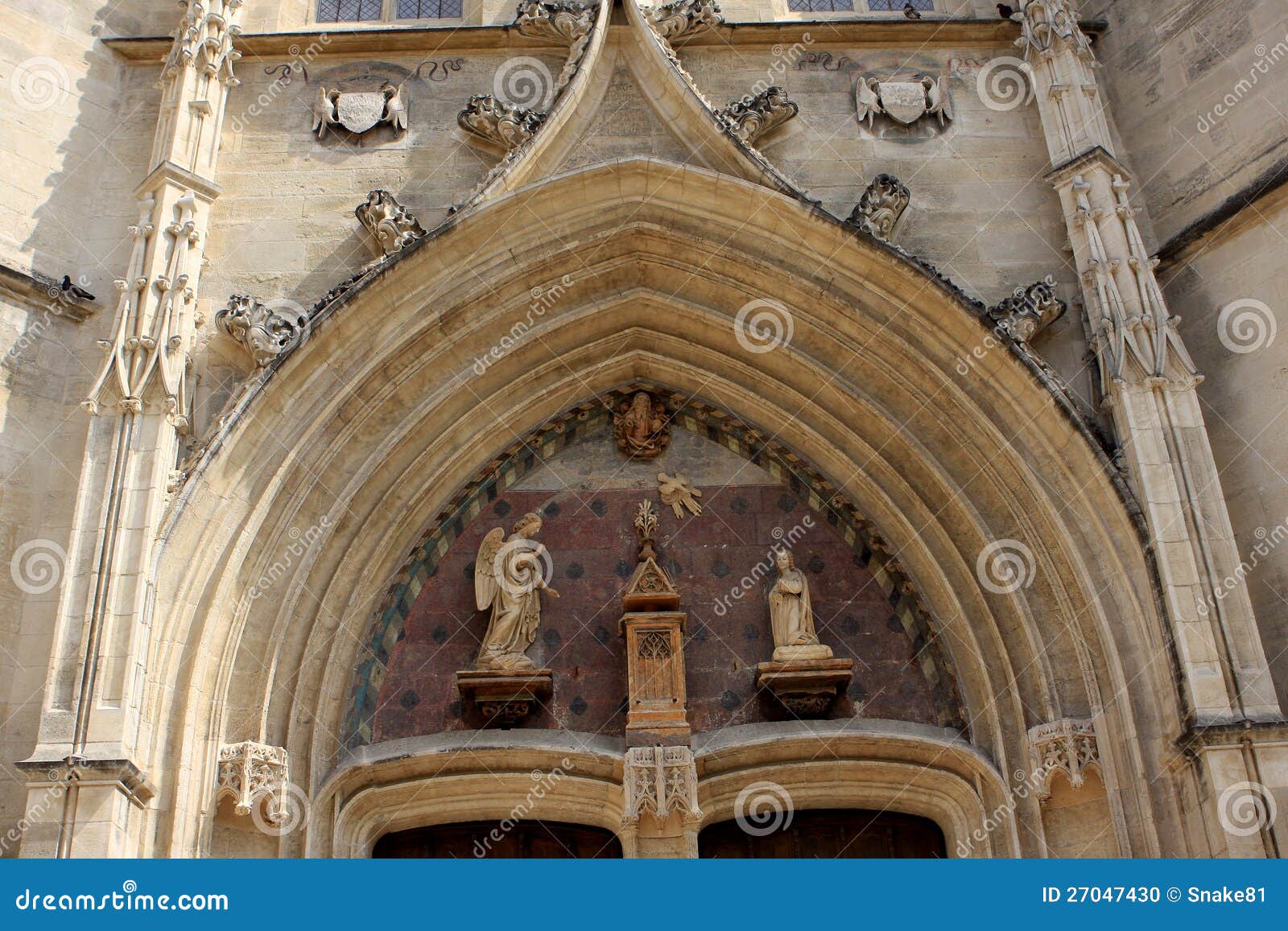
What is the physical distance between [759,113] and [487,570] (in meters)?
4.04

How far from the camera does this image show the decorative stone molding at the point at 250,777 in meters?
10.1

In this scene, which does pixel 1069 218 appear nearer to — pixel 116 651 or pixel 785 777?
pixel 785 777

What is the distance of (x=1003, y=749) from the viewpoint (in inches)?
423

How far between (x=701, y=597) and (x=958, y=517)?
6.23ft

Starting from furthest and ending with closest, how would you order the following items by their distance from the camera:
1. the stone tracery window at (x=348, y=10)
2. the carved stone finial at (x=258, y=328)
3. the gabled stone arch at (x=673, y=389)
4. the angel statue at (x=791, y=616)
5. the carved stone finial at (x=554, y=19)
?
the stone tracery window at (x=348, y=10) → the carved stone finial at (x=554, y=19) → the angel statue at (x=791, y=616) → the carved stone finial at (x=258, y=328) → the gabled stone arch at (x=673, y=389)

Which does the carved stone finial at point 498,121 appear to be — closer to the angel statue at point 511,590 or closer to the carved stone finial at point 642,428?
the carved stone finial at point 642,428

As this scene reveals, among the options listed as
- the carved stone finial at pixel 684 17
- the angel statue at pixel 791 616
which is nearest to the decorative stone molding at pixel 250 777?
the angel statue at pixel 791 616

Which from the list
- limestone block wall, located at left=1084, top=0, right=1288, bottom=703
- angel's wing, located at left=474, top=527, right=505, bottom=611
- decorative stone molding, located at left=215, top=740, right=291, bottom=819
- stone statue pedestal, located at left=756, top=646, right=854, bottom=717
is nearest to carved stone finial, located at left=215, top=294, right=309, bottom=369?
angel's wing, located at left=474, top=527, right=505, bottom=611

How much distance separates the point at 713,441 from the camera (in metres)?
12.6

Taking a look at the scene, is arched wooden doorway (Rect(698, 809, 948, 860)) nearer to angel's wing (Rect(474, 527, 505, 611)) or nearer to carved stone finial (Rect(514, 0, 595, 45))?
angel's wing (Rect(474, 527, 505, 611))

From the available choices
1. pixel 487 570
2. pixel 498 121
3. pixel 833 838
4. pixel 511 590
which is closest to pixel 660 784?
pixel 833 838

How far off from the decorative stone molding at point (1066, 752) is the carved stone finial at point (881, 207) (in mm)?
Result: 3738

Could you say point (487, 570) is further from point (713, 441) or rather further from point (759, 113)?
point (759, 113)

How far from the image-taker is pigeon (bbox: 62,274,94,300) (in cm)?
1156
